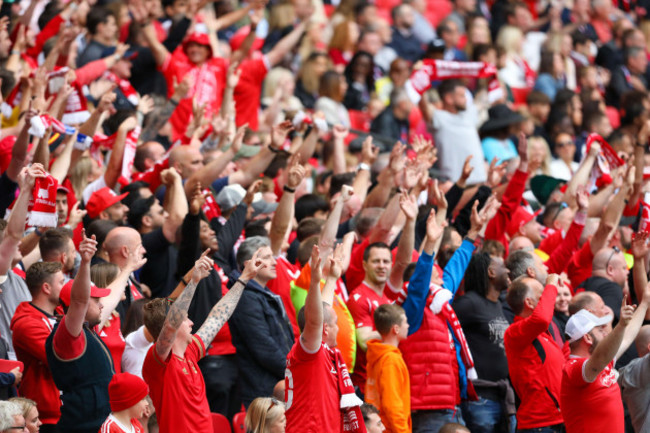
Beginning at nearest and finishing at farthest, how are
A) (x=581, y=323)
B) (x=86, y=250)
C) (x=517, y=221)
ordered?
(x=86, y=250) → (x=581, y=323) → (x=517, y=221)

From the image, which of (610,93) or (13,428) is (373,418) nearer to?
(13,428)

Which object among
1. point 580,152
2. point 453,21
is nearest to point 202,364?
point 580,152

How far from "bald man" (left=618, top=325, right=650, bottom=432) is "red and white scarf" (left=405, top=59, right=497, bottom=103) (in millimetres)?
5161

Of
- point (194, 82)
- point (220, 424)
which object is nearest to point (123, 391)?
point (220, 424)

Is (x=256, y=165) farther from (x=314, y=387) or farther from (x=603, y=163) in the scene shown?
(x=314, y=387)

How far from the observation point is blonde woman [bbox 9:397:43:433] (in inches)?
251

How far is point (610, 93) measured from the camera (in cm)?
1770

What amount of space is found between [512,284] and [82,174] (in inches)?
153

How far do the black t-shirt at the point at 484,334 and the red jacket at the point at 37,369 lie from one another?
3.14 meters

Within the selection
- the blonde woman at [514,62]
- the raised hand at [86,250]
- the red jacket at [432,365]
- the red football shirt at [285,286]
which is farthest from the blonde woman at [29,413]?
the blonde woman at [514,62]

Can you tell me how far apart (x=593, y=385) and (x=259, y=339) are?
2.23 meters

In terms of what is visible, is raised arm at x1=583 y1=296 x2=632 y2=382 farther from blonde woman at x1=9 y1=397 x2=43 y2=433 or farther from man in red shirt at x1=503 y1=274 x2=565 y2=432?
blonde woman at x1=9 y1=397 x2=43 y2=433

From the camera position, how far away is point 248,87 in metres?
13.0

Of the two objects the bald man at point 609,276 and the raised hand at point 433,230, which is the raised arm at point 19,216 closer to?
the raised hand at point 433,230
